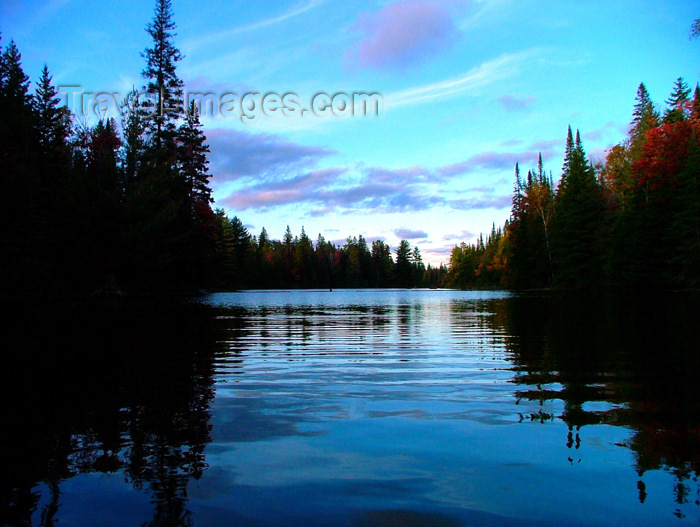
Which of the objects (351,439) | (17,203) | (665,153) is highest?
(665,153)

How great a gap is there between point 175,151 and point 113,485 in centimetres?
4410

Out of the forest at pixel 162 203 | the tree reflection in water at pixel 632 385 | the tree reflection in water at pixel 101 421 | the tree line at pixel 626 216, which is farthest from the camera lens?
the tree line at pixel 626 216

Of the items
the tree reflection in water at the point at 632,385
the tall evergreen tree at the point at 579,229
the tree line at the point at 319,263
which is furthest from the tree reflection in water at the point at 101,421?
the tree line at the point at 319,263

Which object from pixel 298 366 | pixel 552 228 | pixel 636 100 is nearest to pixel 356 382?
pixel 298 366

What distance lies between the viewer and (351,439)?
15.1 ft

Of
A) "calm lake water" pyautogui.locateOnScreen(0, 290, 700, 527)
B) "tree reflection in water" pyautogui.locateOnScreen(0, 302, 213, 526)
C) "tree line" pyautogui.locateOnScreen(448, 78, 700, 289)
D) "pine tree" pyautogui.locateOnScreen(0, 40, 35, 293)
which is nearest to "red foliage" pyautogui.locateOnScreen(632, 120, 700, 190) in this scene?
"tree line" pyautogui.locateOnScreen(448, 78, 700, 289)

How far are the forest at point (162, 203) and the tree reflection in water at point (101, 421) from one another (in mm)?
21254

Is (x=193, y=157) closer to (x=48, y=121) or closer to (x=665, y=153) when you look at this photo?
(x=48, y=121)

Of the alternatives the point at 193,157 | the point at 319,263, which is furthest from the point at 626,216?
the point at 319,263

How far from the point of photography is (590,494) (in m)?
3.40

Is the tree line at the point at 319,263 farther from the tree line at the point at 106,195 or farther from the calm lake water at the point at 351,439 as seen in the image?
the calm lake water at the point at 351,439

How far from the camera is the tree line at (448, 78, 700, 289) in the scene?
39.2m

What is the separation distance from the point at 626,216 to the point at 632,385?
146ft

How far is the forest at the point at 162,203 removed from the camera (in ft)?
106
